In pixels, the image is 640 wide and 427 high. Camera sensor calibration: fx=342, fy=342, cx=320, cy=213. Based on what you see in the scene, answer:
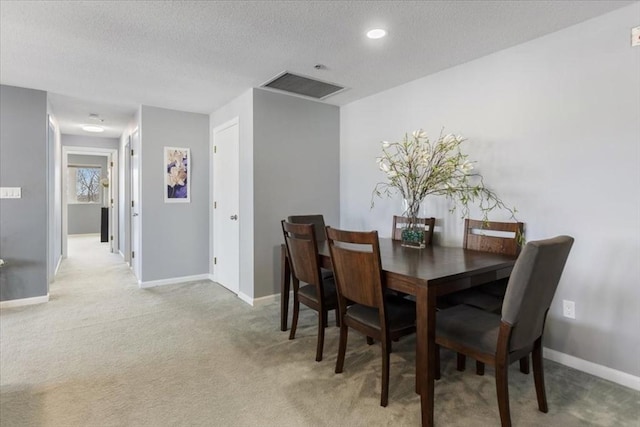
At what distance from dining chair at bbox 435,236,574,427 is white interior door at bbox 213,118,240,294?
272 cm

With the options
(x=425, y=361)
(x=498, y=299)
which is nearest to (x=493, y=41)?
(x=498, y=299)

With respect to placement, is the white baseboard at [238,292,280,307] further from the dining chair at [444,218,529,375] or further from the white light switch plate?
the white light switch plate

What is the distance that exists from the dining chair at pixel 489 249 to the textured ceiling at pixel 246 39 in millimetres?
1347

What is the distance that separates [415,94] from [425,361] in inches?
100

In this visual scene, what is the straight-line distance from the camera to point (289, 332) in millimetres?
2881

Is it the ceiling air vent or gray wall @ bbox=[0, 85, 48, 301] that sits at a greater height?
the ceiling air vent

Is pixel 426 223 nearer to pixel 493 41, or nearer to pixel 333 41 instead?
pixel 493 41

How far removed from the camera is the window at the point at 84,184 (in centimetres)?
969

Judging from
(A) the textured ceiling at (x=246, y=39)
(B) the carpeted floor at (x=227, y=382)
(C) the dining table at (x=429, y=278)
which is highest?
(A) the textured ceiling at (x=246, y=39)

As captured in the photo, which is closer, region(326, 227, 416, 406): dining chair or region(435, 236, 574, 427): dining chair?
region(435, 236, 574, 427): dining chair

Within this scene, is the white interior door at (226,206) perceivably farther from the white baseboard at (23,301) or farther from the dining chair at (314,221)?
the white baseboard at (23,301)

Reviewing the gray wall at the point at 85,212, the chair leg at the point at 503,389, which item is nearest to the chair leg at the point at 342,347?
the chair leg at the point at 503,389

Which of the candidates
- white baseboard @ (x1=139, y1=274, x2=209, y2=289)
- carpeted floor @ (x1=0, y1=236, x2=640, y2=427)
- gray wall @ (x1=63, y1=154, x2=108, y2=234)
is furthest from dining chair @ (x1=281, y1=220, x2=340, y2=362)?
gray wall @ (x1=63, y1=154, x2=108, y2=234)

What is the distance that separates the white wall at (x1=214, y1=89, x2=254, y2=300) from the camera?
3586 mm
